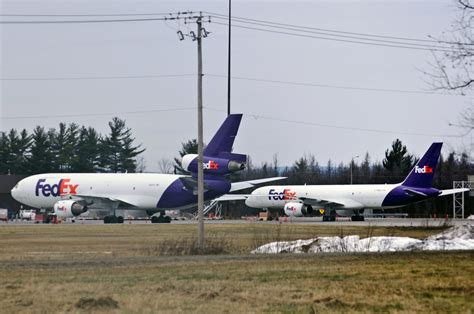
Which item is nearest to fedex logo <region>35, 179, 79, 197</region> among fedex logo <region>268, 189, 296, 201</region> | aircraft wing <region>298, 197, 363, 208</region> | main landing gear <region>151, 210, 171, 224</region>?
main landing gear <region>151, 210, 171, 224</region>

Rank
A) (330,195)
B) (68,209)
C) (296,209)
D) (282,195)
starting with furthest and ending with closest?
(282,195) < (330,195) < (296,209) < (68,209)

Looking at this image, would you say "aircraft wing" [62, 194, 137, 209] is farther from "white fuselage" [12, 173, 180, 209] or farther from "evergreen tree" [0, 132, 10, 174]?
"evergreen tree" [0, 132, 10, 174]

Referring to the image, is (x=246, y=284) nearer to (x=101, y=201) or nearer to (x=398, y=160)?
(x=101, y=201)

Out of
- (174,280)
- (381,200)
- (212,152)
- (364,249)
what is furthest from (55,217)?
(174,280)

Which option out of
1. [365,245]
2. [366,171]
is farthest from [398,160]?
[365,245]

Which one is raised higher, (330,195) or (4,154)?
(4,154)

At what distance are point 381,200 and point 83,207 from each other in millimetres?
27223

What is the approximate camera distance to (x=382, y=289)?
16.4 m

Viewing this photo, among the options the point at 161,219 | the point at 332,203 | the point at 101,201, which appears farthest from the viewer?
the point at 332,203

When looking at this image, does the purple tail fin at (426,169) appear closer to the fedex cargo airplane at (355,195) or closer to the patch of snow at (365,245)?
the fedex cargo airplane at (355,195)

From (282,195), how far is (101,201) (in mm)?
20759

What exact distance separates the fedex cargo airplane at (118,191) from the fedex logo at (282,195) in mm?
8772

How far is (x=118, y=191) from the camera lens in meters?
72.9

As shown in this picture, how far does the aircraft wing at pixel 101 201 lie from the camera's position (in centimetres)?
7169
